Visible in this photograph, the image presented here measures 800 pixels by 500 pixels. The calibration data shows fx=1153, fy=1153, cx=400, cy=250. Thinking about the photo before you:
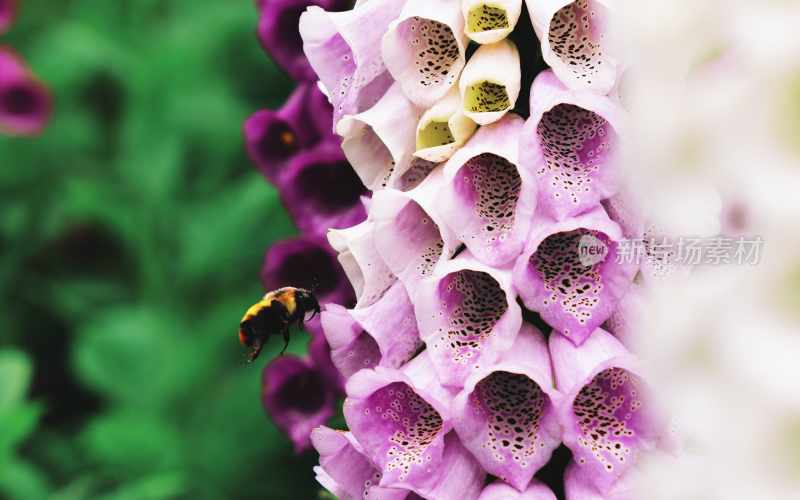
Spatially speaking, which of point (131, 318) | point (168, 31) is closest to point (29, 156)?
point (168, 31)

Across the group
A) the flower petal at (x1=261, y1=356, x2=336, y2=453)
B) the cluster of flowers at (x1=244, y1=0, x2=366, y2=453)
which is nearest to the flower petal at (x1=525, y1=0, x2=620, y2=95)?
the cluster of flowers at (x1=244, y1=0, x2=366, y2=453)

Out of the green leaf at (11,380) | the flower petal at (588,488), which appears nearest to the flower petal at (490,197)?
the flower petal at (588,488)

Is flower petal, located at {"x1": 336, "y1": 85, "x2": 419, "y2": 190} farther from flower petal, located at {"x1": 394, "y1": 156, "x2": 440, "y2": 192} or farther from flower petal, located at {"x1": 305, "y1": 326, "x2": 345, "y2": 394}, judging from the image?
flower petal, located at {"x1": 305, "y1": 326, "x2": 345, "y2": 394}

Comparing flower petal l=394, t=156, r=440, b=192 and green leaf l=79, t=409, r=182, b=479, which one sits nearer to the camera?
flower petal l=394, t=156, r=440, b=192

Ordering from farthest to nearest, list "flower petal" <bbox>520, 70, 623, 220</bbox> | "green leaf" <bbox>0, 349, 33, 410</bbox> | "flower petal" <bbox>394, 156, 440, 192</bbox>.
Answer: "green leaf" <bbox>0, 349, 33, 410</bbox> < "flower petal" <bbox>394, 156, 440, 192</bbox> < "flower petal" <bbox>520, 70, 623, 220</bbox>

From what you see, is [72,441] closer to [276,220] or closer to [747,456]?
[276,220]

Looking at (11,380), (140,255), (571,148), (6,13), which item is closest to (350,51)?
(571,148)

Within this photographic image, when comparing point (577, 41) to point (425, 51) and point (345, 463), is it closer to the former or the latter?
point (425, 51)
